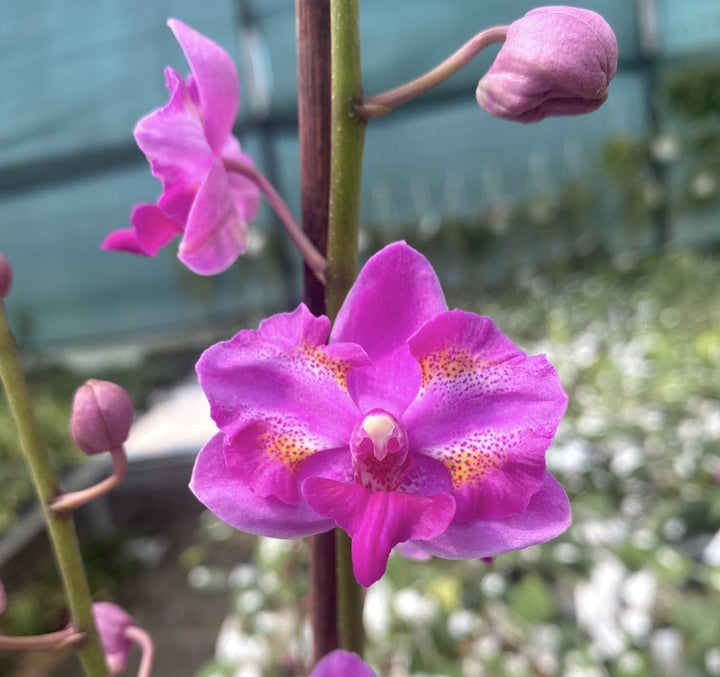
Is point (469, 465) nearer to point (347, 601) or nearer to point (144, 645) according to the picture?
point (347, 601)

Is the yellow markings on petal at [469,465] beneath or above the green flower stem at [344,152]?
beneath

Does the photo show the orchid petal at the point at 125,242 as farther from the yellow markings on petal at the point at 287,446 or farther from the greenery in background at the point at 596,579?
the greenery in background at the point at 596,579

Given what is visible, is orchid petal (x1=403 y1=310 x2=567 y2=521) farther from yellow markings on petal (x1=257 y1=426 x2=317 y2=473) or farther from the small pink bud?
the small pink bud

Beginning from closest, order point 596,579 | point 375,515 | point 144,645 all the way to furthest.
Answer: point 375,515
point 144,645
point 596,579

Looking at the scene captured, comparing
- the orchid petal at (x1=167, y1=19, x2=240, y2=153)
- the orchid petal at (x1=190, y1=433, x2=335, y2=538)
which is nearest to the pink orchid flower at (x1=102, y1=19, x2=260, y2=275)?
the orchid petal at (x1=167, y1=19, x2=240, y2=153)

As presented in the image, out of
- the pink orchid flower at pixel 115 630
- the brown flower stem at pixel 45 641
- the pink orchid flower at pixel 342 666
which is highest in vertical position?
the brown flower stem at pixel 45 641

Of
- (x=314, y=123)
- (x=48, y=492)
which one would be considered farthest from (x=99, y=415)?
(x=314, y=123)

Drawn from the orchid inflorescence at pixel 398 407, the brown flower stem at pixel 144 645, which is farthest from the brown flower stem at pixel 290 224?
the brown flower stem at pixel 144 645
